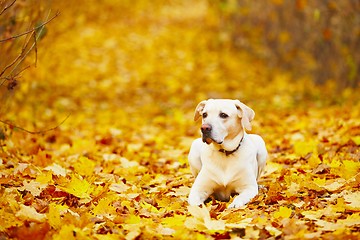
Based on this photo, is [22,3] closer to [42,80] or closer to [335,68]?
[42,80]

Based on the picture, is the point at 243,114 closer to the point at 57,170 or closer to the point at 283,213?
the point at 283,213

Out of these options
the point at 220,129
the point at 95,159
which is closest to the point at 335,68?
the point at 95,159

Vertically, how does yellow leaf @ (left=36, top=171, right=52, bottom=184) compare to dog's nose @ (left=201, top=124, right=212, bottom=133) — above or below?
below

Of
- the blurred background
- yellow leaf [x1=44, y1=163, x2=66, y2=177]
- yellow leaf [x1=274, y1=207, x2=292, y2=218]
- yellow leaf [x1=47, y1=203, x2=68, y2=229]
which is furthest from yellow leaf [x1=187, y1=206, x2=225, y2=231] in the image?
the blurred background

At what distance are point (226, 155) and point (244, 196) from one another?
35cm

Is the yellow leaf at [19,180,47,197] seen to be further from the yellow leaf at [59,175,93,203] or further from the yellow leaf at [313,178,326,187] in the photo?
the yellow leaf at [313,178,326,187]

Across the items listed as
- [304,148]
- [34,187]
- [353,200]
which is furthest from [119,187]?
[304,148]

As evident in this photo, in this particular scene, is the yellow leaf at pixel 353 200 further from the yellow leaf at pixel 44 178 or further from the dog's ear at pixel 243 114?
the yellow leaf at pixel 44 178

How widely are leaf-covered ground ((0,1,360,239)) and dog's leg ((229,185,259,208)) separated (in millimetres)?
64

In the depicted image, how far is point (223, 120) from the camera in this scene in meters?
4.50

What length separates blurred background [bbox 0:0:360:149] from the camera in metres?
9.29

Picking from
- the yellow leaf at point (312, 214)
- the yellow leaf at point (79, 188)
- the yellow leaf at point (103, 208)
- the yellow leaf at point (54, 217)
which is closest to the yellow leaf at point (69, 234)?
the yellow leaf at point (54, 217)

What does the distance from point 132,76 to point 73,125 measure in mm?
4482

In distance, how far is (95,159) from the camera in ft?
20.9
